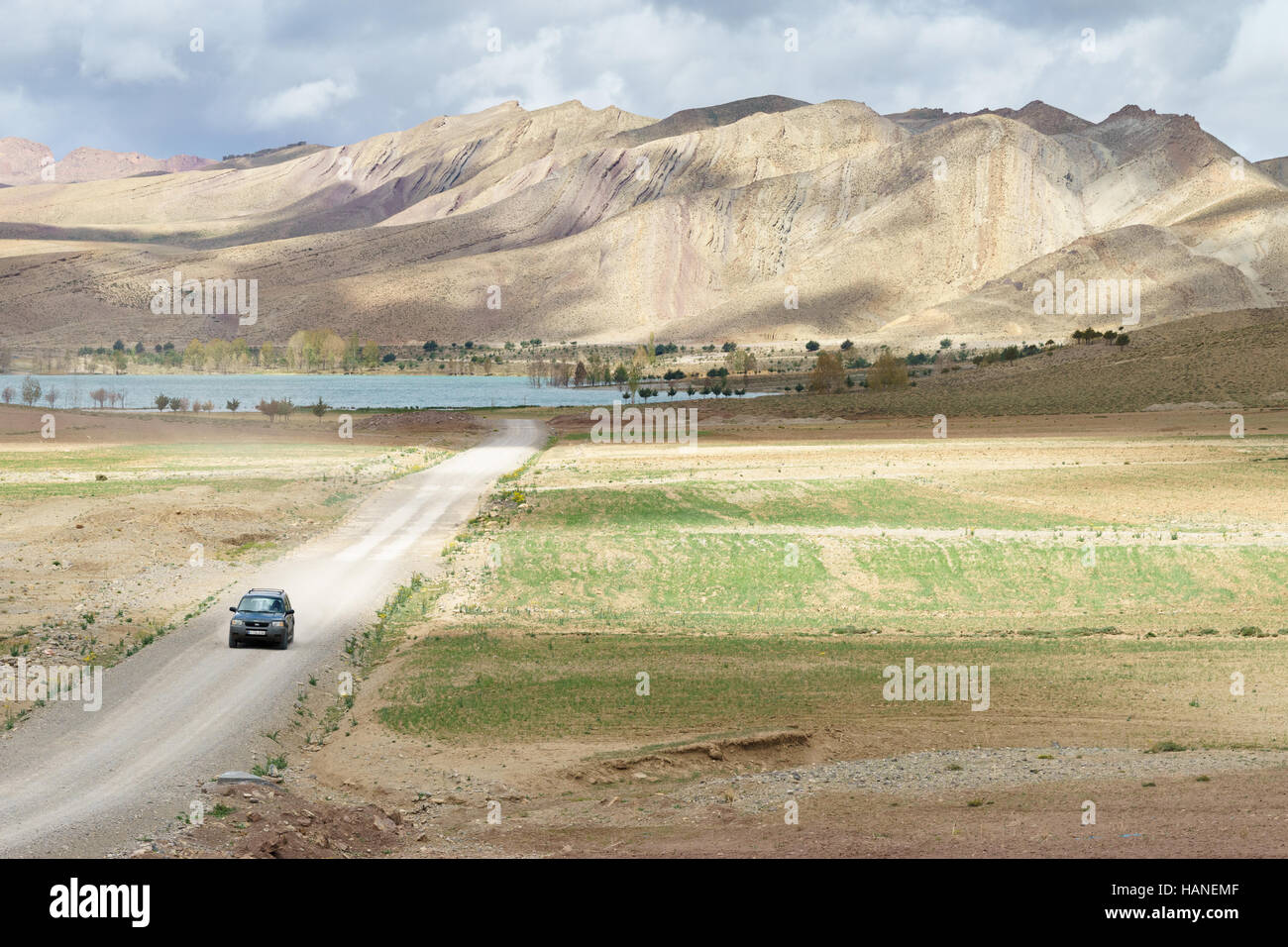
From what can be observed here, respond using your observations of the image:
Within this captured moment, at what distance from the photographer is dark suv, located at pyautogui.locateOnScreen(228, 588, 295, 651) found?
2381cm

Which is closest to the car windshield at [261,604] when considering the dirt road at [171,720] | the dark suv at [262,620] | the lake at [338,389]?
the dark suv at [262,620]

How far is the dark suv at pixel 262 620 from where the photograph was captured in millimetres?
23812

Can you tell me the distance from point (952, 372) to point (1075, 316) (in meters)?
62.0

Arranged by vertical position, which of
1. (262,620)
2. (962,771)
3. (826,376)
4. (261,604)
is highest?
(826,376)

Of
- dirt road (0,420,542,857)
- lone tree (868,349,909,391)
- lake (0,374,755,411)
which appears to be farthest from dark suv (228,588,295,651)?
lake (0,374,755,411)

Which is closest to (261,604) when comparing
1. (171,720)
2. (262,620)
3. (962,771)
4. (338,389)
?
(262,620)

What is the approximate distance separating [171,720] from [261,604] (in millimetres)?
5182

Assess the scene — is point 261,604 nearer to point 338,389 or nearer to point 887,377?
point 887,377

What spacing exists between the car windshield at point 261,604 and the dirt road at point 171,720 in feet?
2.59

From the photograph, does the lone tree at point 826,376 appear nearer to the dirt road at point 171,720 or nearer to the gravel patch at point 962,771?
the dirt road at point 171,720

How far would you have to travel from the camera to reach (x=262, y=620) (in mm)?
23844

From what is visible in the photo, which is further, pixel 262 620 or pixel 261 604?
pixel 261 604

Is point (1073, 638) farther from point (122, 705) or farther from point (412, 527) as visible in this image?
point (412, 527)

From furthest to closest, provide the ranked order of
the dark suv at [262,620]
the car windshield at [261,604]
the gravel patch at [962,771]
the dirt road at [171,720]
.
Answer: the car windshield at [261,604], the dark suv at [262,620], the gravel patch at [962,771], the dirt road at [171,720]
